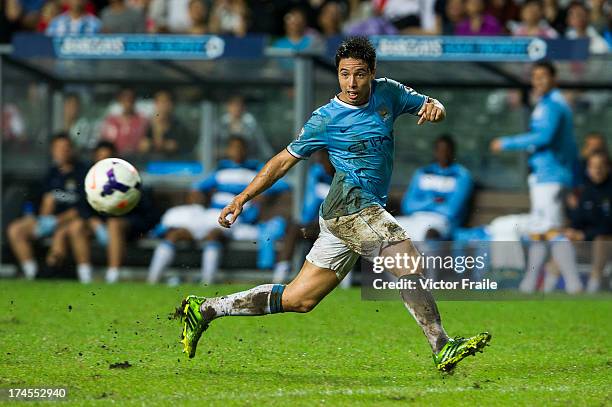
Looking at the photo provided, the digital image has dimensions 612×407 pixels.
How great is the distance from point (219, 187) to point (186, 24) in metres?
2.92

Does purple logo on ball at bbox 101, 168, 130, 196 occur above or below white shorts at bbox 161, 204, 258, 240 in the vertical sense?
above

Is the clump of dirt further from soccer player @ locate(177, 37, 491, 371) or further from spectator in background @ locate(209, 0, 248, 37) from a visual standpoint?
spectator in background @ locate(209, 0, 248, 37)

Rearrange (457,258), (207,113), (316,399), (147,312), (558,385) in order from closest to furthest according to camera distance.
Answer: (316,399)
(558,385)
(147,312)
(457,258)
(207,113)

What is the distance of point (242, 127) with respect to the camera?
15961 millimetres

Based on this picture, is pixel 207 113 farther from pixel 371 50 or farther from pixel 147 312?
pixel 371 50

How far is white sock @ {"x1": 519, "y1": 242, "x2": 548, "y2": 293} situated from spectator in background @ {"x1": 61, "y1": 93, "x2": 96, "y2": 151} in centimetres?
613

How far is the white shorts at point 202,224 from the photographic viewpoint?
1491cm

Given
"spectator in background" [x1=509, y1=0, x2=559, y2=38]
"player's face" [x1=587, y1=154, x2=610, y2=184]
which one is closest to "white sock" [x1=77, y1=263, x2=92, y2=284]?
"spectator in background" [x1=509, y1=0, x2=559, y2=38]

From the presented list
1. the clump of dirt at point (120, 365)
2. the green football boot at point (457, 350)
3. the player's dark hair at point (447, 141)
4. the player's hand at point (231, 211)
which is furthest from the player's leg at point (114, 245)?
the green football boot at point (457, 350)

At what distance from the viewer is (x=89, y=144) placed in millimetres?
16234

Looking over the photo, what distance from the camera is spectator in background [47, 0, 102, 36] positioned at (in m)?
16.0

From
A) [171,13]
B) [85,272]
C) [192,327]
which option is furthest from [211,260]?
[192,327]

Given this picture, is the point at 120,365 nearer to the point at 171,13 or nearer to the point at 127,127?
the point at 127,127

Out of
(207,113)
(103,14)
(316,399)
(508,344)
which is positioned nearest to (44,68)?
(103,14)
